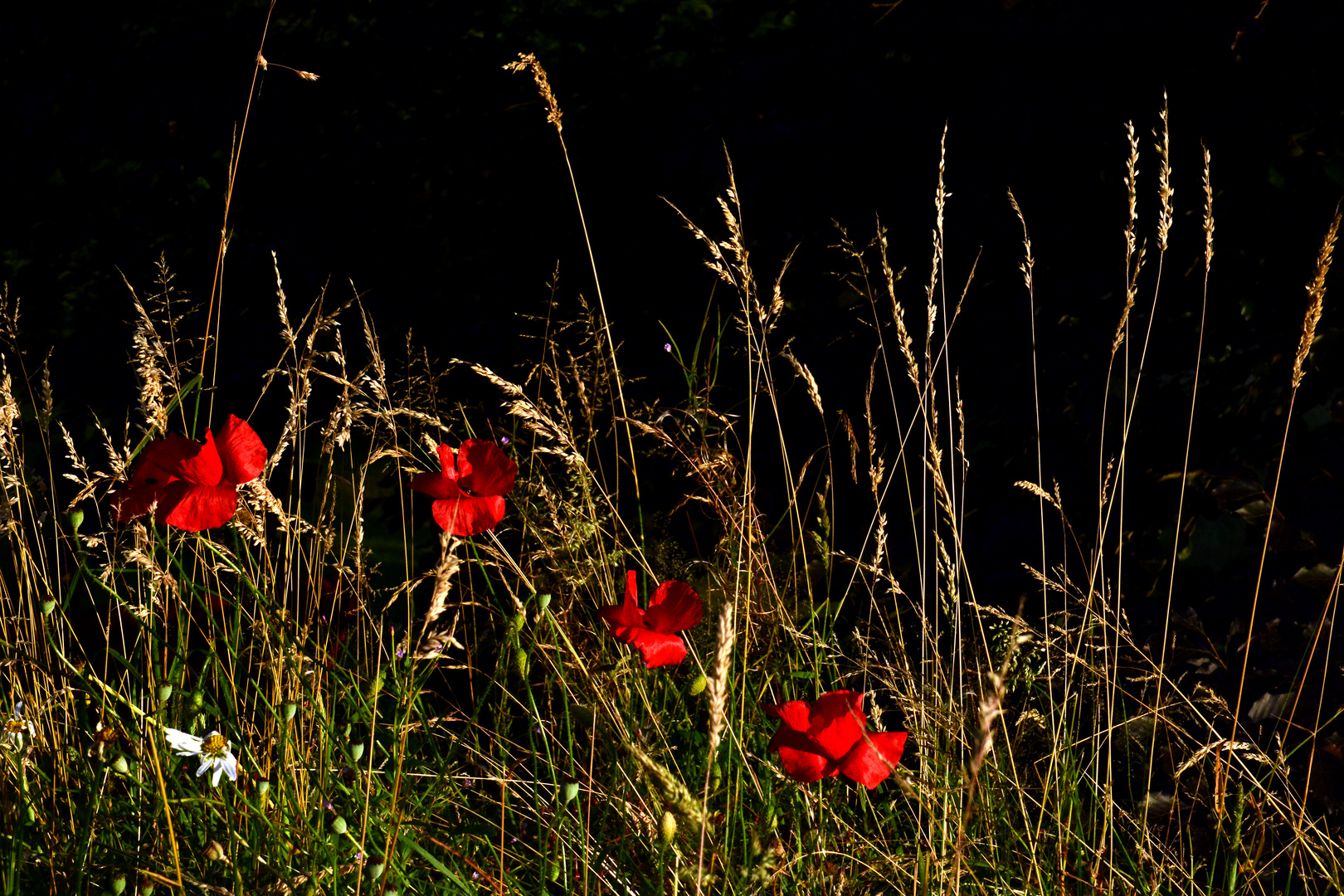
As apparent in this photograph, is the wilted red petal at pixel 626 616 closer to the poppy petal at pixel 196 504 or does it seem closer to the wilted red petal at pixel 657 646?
the wilted red petal at pixel 657 646

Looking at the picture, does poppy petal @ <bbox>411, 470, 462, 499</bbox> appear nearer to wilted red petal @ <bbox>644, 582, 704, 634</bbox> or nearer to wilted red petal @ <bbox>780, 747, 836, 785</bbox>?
wilted red petal @ <bbox>644, 582, 704, 634</bbox>

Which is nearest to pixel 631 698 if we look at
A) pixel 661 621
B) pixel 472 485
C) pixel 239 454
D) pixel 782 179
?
pixel 661 621

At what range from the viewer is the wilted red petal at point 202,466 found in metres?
1.16

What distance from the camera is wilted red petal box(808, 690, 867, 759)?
1.13 metres

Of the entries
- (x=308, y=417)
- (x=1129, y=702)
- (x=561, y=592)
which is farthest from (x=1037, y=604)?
(x=308, y=417)

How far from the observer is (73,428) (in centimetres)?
369

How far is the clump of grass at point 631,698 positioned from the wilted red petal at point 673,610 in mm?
61

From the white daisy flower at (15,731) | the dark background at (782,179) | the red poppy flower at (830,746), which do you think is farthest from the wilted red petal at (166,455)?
the dark background at (782,179)

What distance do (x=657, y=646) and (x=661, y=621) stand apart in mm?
32

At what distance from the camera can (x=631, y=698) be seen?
1.62m

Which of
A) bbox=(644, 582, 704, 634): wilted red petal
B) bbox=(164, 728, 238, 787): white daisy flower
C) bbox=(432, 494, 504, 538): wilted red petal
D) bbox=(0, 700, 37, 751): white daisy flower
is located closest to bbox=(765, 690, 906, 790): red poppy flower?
bbox=(644, 582, 704, 634): wilted red petal

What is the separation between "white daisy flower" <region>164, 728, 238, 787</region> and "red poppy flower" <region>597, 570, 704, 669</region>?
1.44 feet

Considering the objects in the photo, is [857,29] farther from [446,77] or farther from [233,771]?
[233,771]

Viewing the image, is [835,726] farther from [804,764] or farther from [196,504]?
[196,504]
